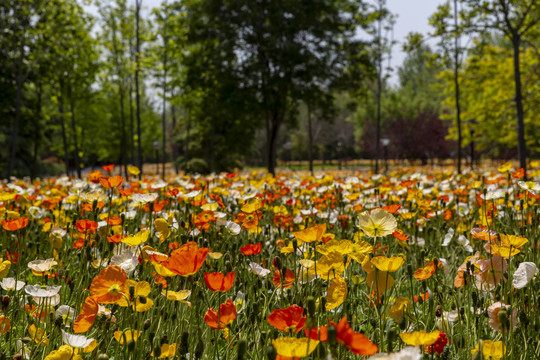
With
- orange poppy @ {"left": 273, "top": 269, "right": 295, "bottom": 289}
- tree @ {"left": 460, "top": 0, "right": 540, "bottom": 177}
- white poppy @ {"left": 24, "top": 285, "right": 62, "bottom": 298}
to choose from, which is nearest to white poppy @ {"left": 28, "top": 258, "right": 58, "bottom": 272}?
white poppy @ {"left": 24, "top": 285, "right": 62, "bottom": 298}

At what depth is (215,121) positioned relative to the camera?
17703 millimetres

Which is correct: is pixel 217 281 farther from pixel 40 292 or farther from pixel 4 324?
pixel 4 324

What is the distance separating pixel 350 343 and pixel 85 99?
18228 millimetres

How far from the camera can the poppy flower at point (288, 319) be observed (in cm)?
102

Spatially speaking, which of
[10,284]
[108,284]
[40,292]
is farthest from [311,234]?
[10,284]

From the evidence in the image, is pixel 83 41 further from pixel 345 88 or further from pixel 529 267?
pixel 529 267

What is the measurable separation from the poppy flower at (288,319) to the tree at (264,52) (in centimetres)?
1409

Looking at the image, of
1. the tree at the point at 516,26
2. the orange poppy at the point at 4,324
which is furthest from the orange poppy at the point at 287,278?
the tree at the point at 516,26

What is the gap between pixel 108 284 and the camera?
48.9 inches

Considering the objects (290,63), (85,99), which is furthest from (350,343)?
(85,99)

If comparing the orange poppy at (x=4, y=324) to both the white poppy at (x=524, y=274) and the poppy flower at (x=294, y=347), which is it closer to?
the poppy flower at (x=294, y=347)

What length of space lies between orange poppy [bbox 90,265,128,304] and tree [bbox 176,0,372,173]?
547 inches

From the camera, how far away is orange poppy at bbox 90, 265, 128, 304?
1.24 m

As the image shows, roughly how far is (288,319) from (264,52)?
1522cm
